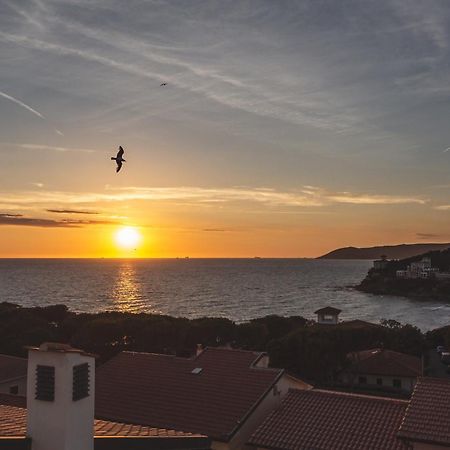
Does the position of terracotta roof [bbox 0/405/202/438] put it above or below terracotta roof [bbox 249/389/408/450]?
above

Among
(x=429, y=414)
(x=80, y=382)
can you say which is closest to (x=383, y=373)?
(x=429, y=414)

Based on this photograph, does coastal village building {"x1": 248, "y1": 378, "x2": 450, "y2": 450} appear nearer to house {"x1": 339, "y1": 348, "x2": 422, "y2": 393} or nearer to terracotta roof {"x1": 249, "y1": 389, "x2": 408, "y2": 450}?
terracotta roof {"x1": 249, "y1": 389, "x2": 408, "y2": 450}

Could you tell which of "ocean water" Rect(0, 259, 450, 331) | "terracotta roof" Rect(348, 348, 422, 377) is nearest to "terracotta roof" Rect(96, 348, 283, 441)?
"terracotta roof" Rect(348, 348, 422, 377)

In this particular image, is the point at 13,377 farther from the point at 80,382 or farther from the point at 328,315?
the point at 328,315

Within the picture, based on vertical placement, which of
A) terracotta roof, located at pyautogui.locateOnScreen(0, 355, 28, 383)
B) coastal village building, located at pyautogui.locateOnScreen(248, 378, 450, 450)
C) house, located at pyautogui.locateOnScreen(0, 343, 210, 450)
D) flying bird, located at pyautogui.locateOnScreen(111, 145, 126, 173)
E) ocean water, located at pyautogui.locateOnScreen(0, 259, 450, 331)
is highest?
flying bird, located at pyautogui.locateOnScreen(111, 145, 126, 173)

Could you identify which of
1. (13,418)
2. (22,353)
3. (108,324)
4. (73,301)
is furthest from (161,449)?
(73,301)
